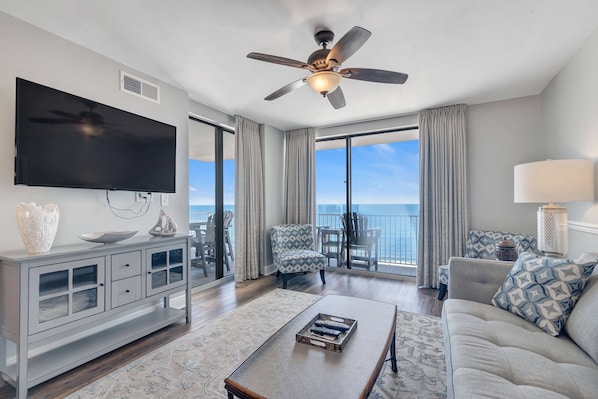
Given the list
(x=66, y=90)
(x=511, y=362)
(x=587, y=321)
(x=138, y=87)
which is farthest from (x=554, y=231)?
(x=66, y=90)

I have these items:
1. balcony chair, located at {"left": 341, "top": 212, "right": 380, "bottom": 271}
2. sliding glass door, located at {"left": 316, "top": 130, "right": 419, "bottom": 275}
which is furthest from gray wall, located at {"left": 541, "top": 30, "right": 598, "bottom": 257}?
balcony chair, located at {"left": 341, "top": 212, "right": 380, "bottom": 271}

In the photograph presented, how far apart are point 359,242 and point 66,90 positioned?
13.6 feet

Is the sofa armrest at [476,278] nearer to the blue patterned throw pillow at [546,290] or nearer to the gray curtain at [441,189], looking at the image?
the blue patterned throw pillow at [546,290]

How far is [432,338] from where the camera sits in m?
2.33

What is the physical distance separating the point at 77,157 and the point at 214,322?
1.88 metres

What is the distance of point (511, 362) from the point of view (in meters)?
1.22

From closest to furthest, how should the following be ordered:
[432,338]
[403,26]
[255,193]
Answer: [403,26] → [432,338] → [255,193]

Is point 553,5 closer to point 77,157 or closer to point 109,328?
point 77,157

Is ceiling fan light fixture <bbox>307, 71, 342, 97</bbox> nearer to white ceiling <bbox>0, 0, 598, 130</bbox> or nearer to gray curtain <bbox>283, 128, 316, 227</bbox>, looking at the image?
white ceiling <bbox>0, 0, 598, 130</bbox>

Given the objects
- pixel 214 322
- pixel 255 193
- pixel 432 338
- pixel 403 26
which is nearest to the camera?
pixel 403 26

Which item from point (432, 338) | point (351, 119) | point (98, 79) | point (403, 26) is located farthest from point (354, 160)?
point (98, 79)

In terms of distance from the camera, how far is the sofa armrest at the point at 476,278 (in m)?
1.98

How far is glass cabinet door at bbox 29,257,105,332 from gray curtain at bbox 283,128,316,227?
3144 mm

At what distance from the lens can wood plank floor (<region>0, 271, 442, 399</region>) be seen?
1.80 metres
